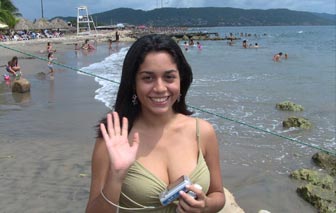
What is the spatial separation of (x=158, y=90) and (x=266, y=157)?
19.2 ft

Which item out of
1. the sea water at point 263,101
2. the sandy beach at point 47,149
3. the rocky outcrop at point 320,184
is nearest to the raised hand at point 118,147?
the sandy beach at point 47,149

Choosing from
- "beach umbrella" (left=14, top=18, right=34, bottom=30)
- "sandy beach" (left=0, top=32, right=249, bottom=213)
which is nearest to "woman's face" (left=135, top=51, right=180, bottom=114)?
"sandy beach" (left=0, top=32, right=249, bottom=213)

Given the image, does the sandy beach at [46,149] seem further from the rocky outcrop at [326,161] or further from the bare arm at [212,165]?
the rocky outcrop at [326,161]

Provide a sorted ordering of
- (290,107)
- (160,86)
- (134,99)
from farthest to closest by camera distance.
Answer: (290,107) → (134,99) → (160,86)

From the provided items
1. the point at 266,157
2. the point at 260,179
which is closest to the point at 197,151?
the point at 260,179

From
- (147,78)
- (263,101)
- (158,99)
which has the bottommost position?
(263,101)

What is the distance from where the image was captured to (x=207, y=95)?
14.2 meters

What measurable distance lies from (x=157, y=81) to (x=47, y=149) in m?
5.31

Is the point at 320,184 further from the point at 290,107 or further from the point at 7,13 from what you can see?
the point at 7,13

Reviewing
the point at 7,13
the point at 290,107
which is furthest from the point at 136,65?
the point at 7,13

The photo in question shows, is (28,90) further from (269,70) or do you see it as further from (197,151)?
(269,70)

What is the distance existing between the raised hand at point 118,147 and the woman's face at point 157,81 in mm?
212

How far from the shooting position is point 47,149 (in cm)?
691

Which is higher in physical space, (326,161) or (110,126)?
(110,126)
